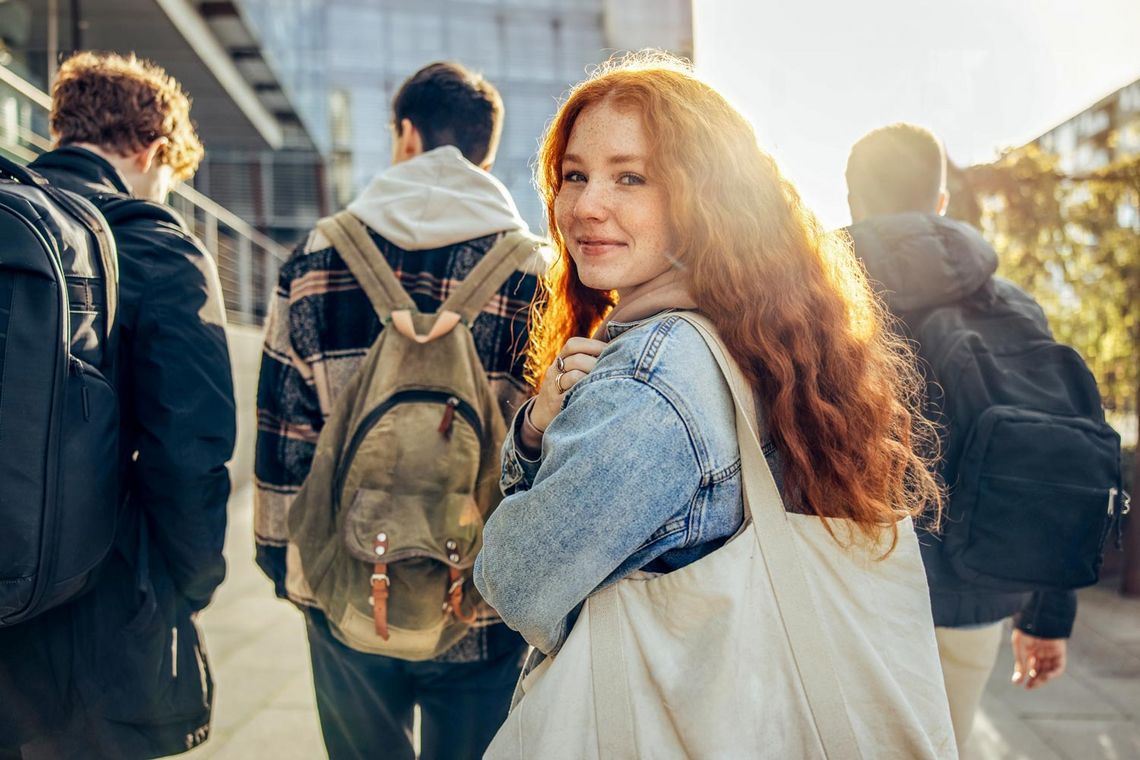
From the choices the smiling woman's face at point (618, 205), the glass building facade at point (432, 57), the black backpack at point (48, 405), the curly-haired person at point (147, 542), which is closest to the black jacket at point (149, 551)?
the curly-haired person at point (147, 542)

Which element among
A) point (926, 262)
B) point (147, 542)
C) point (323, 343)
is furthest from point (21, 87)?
point (926, 262)

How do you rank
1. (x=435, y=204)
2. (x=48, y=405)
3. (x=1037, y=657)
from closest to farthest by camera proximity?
1. (x=48, y=405)
2. (x=435, y=204)
3. (x=1037, y=657)

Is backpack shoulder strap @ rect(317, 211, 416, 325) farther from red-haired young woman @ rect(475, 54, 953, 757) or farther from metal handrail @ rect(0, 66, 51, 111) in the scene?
metal handrail @ rect(0, 66, 51, 111)

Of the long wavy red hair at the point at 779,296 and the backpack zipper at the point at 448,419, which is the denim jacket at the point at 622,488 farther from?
the backpack zipper at the point at 448,419

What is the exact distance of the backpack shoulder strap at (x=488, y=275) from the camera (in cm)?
236

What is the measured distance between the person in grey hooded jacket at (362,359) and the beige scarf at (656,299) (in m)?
0.85

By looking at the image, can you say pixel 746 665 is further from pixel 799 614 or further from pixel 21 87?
pixel 21 87

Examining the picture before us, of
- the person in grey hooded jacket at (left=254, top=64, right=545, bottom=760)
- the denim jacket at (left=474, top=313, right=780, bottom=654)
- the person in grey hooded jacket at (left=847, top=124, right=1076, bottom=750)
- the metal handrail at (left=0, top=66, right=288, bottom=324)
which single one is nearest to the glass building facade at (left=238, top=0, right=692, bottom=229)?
the metal handrail at (left=0, top=66, right=288, bottom=324)

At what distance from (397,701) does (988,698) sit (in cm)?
338

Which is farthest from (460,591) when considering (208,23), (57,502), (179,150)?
(208,23)

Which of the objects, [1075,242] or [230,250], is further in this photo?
[230,250]

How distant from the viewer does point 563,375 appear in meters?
1.54

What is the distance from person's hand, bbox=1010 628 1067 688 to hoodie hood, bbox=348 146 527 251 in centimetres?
184

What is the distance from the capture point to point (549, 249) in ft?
8.23
